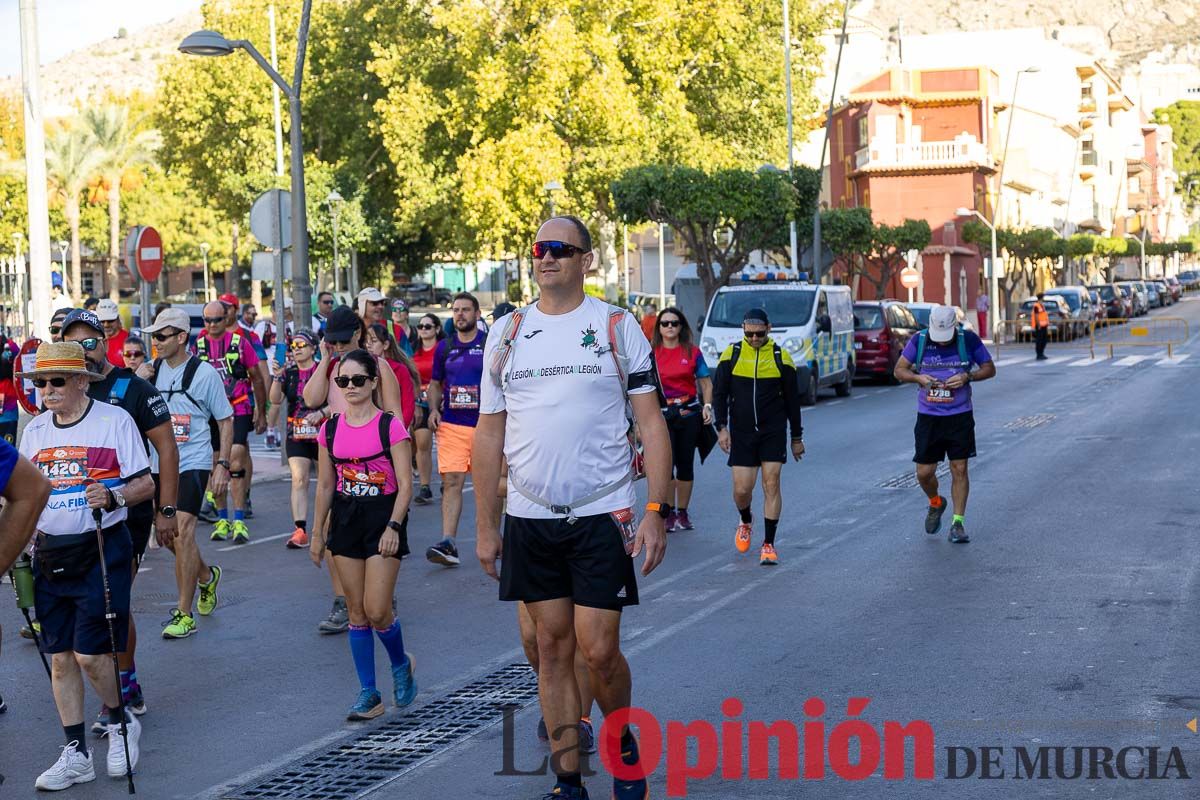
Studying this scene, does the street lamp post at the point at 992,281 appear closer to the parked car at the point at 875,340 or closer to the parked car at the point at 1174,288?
the parked car at the point at 875,340

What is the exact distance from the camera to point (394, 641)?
7.00 m

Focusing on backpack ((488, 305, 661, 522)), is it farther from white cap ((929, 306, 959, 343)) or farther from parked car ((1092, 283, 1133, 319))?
parked car ((1092, 283, 1133, 319))

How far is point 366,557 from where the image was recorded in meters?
7.00

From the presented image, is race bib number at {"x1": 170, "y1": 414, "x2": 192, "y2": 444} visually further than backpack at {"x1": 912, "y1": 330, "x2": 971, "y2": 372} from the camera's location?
No

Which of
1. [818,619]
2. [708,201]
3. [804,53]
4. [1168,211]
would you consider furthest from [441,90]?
[1168,211]

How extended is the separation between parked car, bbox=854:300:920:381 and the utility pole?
1854 cm

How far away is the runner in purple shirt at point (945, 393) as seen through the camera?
38.7ft

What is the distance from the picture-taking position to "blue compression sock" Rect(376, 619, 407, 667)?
6957 mm

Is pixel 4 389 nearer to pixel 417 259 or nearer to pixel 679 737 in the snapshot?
pixel 679 737

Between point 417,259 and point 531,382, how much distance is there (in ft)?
195

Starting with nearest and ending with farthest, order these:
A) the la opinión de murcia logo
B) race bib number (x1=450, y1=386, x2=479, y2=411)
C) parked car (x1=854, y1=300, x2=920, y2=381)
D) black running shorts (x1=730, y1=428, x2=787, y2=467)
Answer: the la opinión de murcia logo < black running shorts (x1=730, y1=428, x2=787, y2=467) < race bib number (x1=450, y1=386, x2=479, y2=411) < parked car (x1=854, y1=300, x2=920, y2=381)

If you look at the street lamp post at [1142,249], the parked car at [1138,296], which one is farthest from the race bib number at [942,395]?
the street lamp post at [1142,249]

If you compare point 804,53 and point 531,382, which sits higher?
point 804,53

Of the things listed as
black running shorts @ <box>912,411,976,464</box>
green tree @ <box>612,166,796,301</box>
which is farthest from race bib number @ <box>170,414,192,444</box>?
green tree @ <box>612,166,796,301</box>
